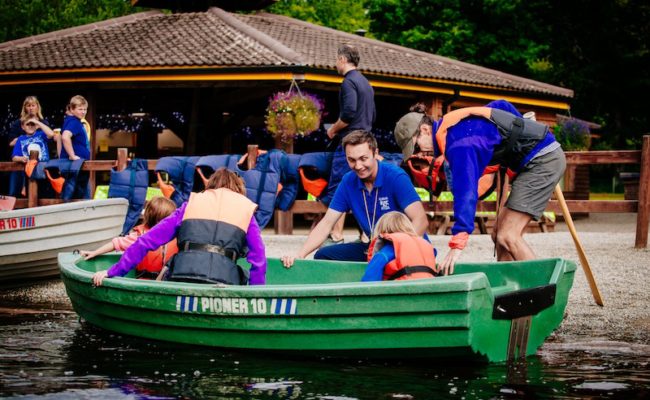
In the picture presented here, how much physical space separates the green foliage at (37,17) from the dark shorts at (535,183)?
1413 inches

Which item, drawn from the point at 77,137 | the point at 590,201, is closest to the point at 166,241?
the point at 590,201

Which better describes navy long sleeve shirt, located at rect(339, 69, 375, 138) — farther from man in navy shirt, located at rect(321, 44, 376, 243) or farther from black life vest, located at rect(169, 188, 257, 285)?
black life vest, located at rect(169, 188, 257, 285)

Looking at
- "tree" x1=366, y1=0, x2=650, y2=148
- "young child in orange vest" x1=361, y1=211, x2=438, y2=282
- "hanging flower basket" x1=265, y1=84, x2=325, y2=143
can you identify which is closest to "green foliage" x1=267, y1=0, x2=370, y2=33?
"tree" x1=366, y1=0, x2=650, y2=148

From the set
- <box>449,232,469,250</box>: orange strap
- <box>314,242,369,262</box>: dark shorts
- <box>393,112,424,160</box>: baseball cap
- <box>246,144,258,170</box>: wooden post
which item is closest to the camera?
<box>449,232,469,250</box>: orange strap

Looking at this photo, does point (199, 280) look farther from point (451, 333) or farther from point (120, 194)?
point (120, 194)

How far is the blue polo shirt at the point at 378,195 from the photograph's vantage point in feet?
24.2

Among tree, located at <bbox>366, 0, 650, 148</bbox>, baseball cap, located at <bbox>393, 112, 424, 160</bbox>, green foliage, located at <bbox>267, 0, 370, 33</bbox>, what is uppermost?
green foliage, located at <bbox>267, 0, 370, 33</bbox>

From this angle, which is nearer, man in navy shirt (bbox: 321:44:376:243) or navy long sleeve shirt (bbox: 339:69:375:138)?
man in navy shirt (bbox: 321:44:376:243)

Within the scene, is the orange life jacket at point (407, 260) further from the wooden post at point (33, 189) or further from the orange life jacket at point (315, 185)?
the wooden post at point (33, 189)

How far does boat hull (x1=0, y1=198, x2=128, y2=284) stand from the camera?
404 inches

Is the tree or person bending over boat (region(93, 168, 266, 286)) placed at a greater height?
the tree

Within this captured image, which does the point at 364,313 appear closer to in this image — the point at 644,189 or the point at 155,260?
the point at 155,260

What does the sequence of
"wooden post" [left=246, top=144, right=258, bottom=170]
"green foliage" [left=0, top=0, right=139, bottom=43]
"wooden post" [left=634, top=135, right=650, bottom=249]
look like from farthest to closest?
"green foliage" [left=0, top=0, right=139, bottom=43] → "wooden post" [left=246, top=144, right=258, bottom=170] → "wooden post" [left=634, top=135, right=650, bottom=249]

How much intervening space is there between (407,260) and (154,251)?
8.80 ft
